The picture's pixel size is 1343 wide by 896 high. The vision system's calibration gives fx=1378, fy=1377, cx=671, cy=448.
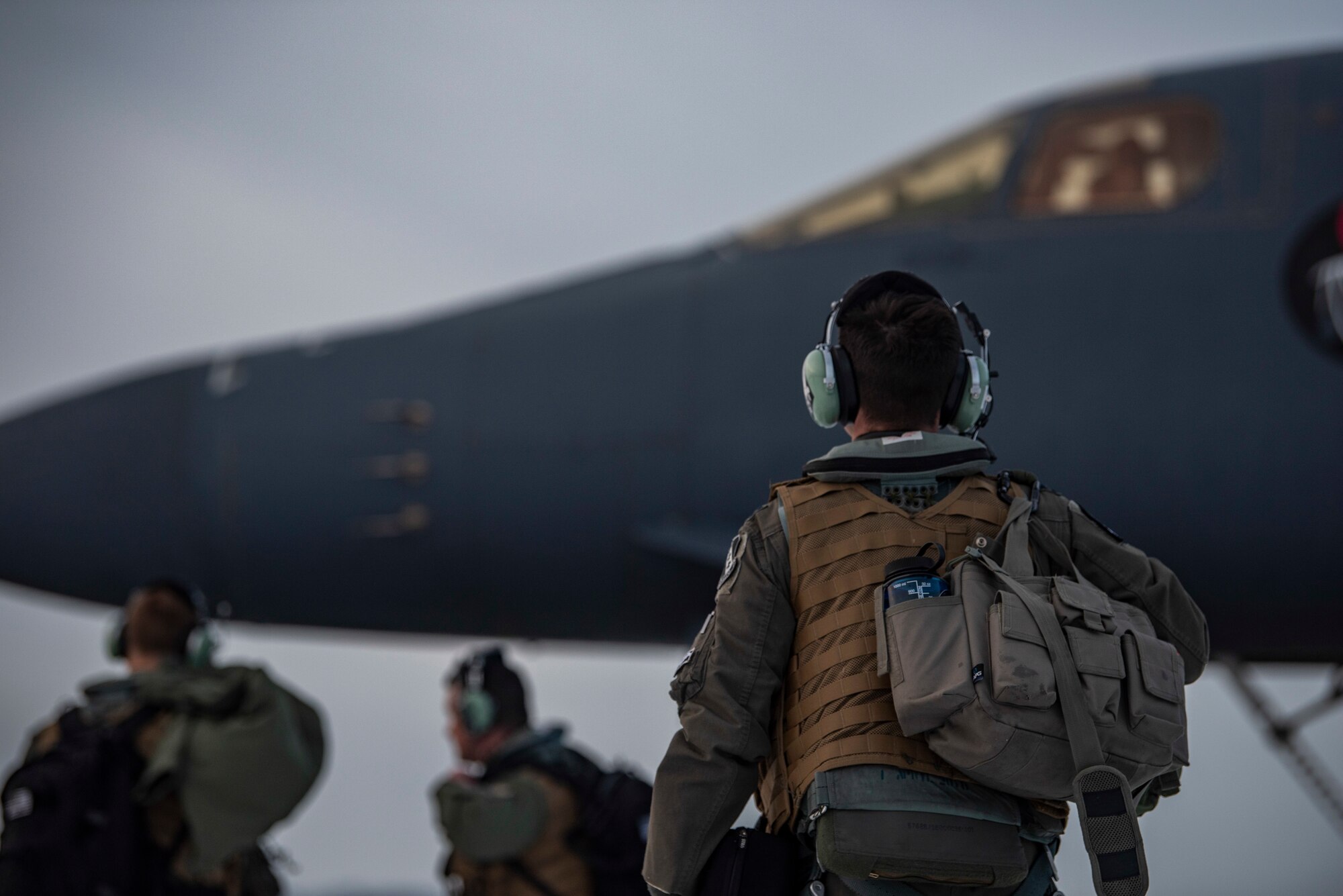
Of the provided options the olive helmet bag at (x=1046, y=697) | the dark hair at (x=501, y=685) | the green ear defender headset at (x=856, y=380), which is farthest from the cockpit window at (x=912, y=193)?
the olive helmet bag at (x=1046, y=697)

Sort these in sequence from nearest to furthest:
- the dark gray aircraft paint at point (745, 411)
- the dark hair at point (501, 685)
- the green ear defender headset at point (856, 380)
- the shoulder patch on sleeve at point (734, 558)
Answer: the shoulder patch on sleeve at point (734, 558), the green ear defender headset at point (856, 380), the dark gray aircraft paint at point (745, 411), the dark hair at point (501, 685)

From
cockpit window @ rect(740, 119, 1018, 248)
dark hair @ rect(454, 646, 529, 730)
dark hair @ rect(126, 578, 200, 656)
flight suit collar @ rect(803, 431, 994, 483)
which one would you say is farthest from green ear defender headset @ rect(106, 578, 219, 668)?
flight suit collar @ rect(803, 431, 994, 483)

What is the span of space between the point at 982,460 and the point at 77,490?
14.0 ft

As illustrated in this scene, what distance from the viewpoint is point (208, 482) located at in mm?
5418

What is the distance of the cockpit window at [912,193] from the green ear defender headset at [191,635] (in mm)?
2552

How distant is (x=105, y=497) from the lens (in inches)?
217

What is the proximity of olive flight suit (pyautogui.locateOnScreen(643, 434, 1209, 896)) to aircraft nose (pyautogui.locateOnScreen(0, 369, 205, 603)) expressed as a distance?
12.0 feet

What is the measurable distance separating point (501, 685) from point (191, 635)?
3.83ft

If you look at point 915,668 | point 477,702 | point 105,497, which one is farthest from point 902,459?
point 105,497

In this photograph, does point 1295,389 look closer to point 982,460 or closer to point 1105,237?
point 1105,237

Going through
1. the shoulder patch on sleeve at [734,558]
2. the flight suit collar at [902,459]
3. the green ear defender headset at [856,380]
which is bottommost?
the shoulder patch on sleeve at [734,558]

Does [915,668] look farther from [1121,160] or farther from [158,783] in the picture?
[1121,160]

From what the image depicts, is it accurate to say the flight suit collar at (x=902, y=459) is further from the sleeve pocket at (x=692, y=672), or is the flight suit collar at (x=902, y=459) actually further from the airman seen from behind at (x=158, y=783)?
the airman seen from behind at (x=158, y=783)

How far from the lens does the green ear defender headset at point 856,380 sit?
246 centimetres
